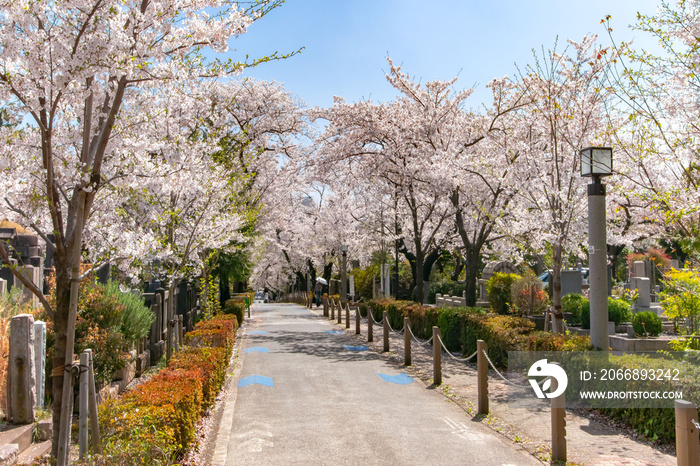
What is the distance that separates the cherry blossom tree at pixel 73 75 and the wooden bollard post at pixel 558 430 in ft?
15.7

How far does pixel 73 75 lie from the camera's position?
173 inches

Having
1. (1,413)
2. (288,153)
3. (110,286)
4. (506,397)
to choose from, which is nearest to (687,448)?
(506,397)

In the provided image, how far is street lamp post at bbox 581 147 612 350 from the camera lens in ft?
Answer: 28.9

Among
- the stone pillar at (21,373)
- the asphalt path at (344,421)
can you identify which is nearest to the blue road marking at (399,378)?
the asphalt path at (344,421)

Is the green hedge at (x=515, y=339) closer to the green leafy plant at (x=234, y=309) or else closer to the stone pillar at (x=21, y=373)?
the green leafy plant at (x=234, y=309)

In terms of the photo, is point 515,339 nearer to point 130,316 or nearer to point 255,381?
point 255,381

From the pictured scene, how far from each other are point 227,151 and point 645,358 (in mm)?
10700

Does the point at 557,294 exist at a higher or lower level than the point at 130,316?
higher

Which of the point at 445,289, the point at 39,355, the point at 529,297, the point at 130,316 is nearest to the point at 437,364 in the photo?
the point at 130,316

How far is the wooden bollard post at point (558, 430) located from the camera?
625 cm

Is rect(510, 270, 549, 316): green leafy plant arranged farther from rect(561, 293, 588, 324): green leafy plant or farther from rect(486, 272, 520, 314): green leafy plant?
rect(486, 272, 520, 314): green leafy plant

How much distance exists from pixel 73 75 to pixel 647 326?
14482mm

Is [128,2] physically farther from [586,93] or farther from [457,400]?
[586,93]

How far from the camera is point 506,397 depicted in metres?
9.46
